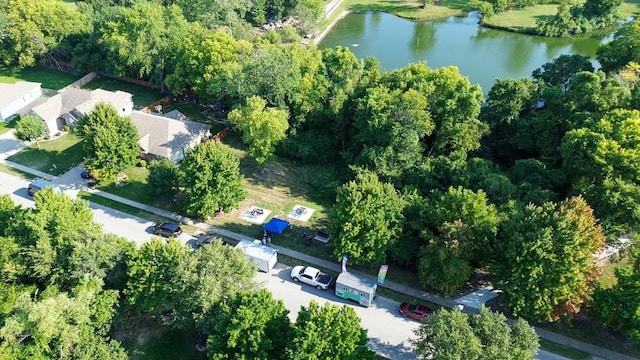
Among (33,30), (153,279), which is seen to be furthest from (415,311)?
(33,30)

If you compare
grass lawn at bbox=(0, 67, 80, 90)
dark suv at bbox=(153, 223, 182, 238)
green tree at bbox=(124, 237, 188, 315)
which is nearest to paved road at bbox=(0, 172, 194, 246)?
dark suv at bbox=(153, 223, 182, 238)

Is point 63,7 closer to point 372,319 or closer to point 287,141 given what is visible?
point 287,141

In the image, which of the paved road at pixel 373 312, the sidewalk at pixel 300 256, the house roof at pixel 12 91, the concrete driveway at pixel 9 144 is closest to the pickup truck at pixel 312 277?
the paved road at pixel 373 312

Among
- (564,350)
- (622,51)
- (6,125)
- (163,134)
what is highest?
(622,51)

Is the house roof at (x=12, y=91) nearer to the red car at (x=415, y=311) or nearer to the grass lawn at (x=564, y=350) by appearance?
the red car at (x=415, y=311)

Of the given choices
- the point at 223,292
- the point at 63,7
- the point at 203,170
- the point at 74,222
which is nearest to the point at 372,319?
the point at 223,292

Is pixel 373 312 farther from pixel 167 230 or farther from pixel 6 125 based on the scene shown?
pixel 6 125
